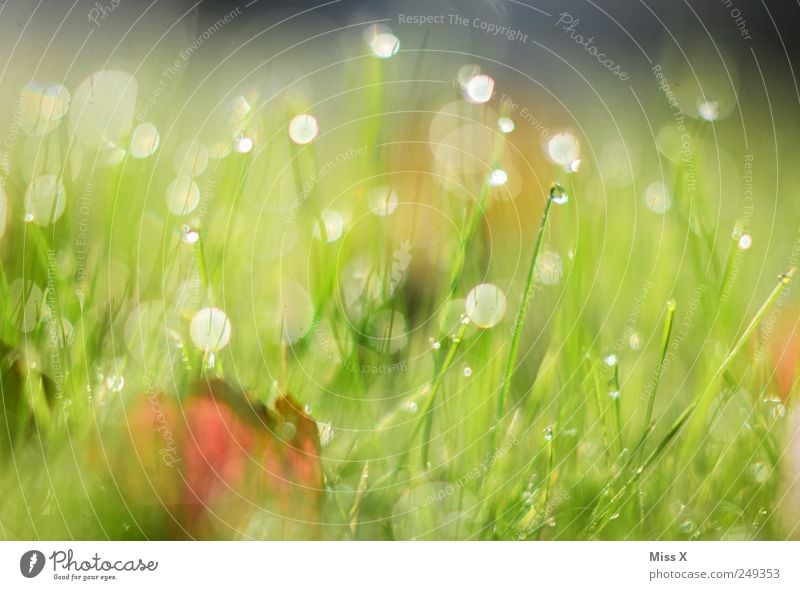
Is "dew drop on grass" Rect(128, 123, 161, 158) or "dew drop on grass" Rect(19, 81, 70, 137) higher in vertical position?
"dew drop on grass" Rect(19, 81, 70, 137)

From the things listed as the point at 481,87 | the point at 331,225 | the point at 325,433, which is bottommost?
the point at 325,433

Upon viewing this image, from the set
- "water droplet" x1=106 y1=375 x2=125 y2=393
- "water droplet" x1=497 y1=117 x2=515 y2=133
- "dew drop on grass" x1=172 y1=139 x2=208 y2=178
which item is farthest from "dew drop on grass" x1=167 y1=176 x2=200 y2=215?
"water droplet" x1=497 y1=117 x2=515 y2=133

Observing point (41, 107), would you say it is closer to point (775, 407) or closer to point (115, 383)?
point (115, 383)

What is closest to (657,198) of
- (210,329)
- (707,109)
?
(707,109)

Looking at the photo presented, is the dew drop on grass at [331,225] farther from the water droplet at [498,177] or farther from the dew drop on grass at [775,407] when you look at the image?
the dew drop on grass at [775,407]

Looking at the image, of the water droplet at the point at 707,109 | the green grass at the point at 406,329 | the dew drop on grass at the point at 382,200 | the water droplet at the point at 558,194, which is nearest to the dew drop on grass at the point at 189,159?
the green grass at the point at 406,329

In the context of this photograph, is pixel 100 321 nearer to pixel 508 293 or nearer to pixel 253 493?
pixel 253 493

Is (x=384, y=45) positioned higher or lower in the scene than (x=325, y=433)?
higher

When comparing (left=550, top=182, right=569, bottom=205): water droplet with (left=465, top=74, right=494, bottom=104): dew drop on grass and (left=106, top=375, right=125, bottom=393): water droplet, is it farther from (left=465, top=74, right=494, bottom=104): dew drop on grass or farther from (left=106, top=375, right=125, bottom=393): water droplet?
(left=106, top=375, right=125, bottom=393): water droplet
